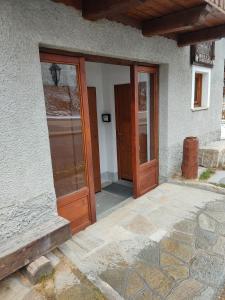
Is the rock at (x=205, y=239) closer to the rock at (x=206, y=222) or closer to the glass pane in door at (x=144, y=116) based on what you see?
the rock at (x=206, y=222)

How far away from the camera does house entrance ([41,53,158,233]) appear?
3018mm

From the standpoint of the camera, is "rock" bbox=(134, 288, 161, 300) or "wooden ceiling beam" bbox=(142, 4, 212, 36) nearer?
"rock" bbox=(134, 288, 161, 300)

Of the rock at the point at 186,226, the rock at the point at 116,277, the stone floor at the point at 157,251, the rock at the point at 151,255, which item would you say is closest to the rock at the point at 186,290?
the stone floor at the point at 157,251

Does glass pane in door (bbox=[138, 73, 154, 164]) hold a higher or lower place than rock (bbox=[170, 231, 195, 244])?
higher

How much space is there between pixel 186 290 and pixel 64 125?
92.5 inches

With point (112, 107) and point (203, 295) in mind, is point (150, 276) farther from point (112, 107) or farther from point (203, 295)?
point (112, 107)

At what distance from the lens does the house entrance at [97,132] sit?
3.02 m

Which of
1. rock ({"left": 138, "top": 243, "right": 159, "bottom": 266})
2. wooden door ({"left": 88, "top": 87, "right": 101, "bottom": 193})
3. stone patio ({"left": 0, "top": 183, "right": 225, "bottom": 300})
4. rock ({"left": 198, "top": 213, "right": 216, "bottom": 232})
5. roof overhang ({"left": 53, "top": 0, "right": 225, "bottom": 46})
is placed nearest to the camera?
stone patio ({"left": 0, "top": 183, "right": 225, "bottom": 300})

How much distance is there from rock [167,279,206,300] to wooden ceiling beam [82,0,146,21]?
9.67 ft

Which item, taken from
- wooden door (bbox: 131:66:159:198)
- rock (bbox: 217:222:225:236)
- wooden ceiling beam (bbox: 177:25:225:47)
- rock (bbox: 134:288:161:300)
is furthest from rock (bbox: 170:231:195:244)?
wooden ceiling beam (bbox: 177:25:225:47)

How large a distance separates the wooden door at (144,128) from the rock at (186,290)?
215 cm

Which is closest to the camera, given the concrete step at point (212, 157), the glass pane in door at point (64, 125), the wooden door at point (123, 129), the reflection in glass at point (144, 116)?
the glass pane in door at point (64, 125)

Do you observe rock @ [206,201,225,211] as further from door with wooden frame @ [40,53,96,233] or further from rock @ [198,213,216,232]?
door with wooden frame @ [40,53,96,233]

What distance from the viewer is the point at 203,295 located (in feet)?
7.22
